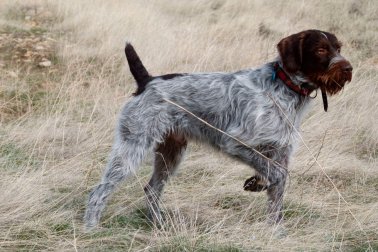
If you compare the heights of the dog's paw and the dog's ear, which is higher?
the dog's ear

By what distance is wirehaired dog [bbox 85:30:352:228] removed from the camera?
3812 mm

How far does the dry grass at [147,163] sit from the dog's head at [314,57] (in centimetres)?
43

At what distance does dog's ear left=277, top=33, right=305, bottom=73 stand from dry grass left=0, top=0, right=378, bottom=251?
54cm

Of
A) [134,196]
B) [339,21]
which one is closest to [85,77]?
[134,196]

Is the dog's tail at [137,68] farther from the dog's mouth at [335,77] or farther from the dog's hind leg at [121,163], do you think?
the dog's mouth at [335,77]

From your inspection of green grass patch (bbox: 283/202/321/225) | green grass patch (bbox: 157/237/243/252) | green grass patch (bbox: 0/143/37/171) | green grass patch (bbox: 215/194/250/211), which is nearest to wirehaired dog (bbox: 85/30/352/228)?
green grass patch (bbox: 283/202/321/225)

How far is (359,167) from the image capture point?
16.1 feet

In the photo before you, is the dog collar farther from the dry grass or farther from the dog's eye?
the dry grass

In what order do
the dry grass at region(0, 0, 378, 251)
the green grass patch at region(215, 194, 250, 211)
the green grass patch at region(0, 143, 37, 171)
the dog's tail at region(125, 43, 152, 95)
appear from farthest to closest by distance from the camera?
the green grass patch at region(0, 143, 37, 171) < the green grass patch at region(215, 194, 250, 211) < the dog's tail at region(125, 43, 152, 95) < the dry grass at region(0, 0, 378, 251)

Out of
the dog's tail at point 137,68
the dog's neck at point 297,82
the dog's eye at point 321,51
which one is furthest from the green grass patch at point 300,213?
the dog's tail at point 137,68

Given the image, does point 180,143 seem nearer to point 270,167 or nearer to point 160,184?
point 160,184

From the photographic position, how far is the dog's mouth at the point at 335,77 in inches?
144

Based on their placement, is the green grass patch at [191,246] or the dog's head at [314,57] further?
the dog's head at [314,57]

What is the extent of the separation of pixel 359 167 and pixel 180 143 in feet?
5.11
